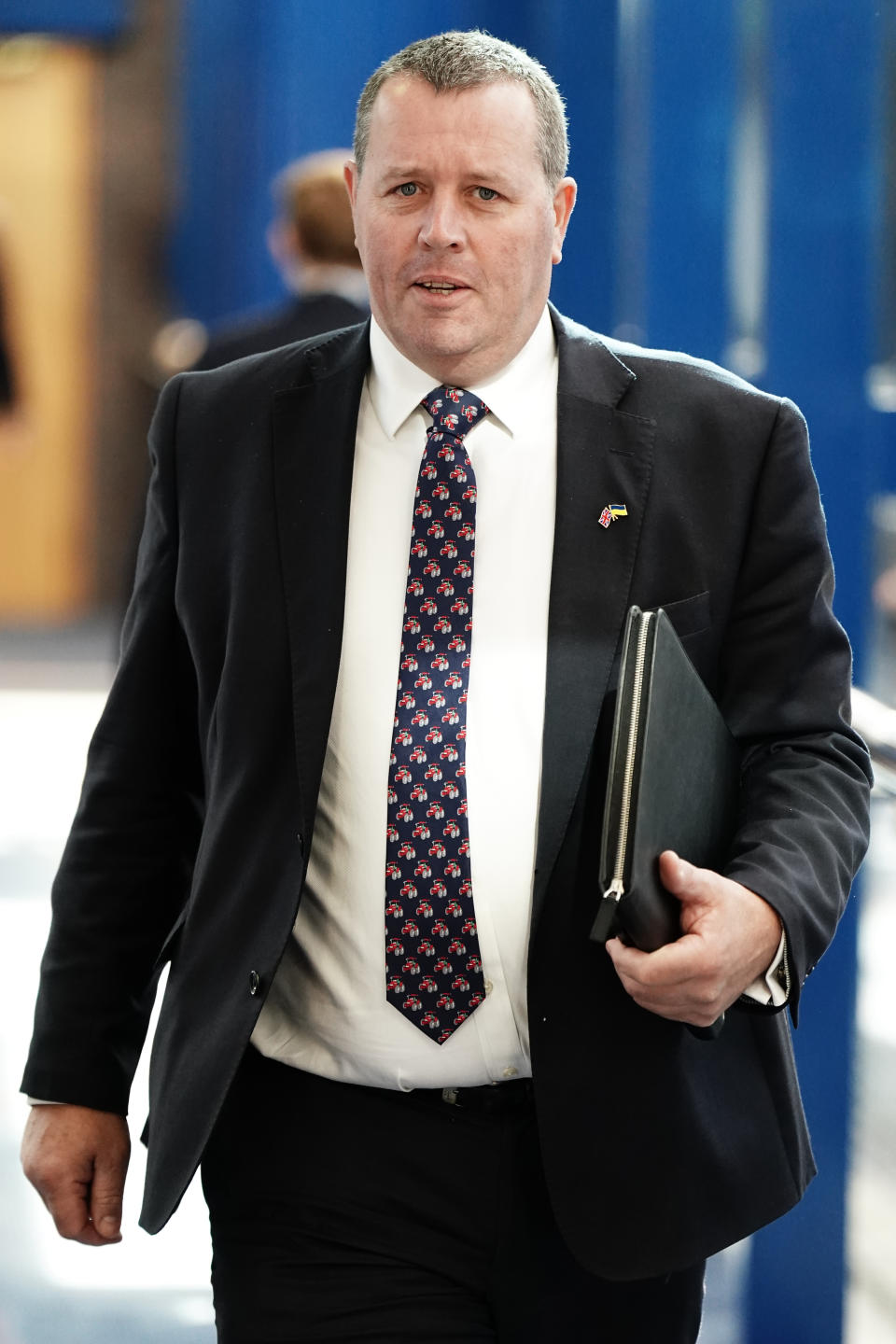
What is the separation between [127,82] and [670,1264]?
11747 millimetres

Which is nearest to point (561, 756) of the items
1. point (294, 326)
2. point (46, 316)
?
point (294, 326)

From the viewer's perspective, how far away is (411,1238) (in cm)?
202

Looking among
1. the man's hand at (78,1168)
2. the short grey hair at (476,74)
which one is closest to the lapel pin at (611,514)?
the short grey hair at (476,74)

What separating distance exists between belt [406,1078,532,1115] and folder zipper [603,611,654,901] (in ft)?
1.48

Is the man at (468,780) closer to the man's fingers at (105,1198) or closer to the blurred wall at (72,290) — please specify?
the man's fingers at (105,1198)

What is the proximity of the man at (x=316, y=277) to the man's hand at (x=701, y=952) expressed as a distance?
3.27 m

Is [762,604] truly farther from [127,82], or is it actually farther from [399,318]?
[127,82]

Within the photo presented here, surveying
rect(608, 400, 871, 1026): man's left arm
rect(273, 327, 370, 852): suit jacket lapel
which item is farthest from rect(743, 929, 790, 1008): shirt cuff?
rect(273, 327, 370, 852): suit jacket lapel

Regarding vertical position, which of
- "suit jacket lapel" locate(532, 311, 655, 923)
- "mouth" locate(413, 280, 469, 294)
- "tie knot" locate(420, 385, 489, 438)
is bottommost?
"suit jacket lapel" locate(532, 311, 655, 923)

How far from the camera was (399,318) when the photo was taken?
2.05m

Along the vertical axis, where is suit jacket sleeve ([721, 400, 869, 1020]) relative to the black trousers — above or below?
above

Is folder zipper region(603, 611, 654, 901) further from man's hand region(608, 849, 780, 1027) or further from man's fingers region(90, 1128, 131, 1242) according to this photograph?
man's fingers region(90, 1128, 131, 1242)

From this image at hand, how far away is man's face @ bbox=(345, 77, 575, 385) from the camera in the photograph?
2.01 m

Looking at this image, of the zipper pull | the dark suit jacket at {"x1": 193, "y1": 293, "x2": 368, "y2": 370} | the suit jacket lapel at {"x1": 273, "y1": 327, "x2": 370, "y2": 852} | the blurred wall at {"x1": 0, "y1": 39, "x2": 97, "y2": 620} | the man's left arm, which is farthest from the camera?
the blurred wall at {"x1": 0, "y1": 39, "x2": 97, "y2": 620}
